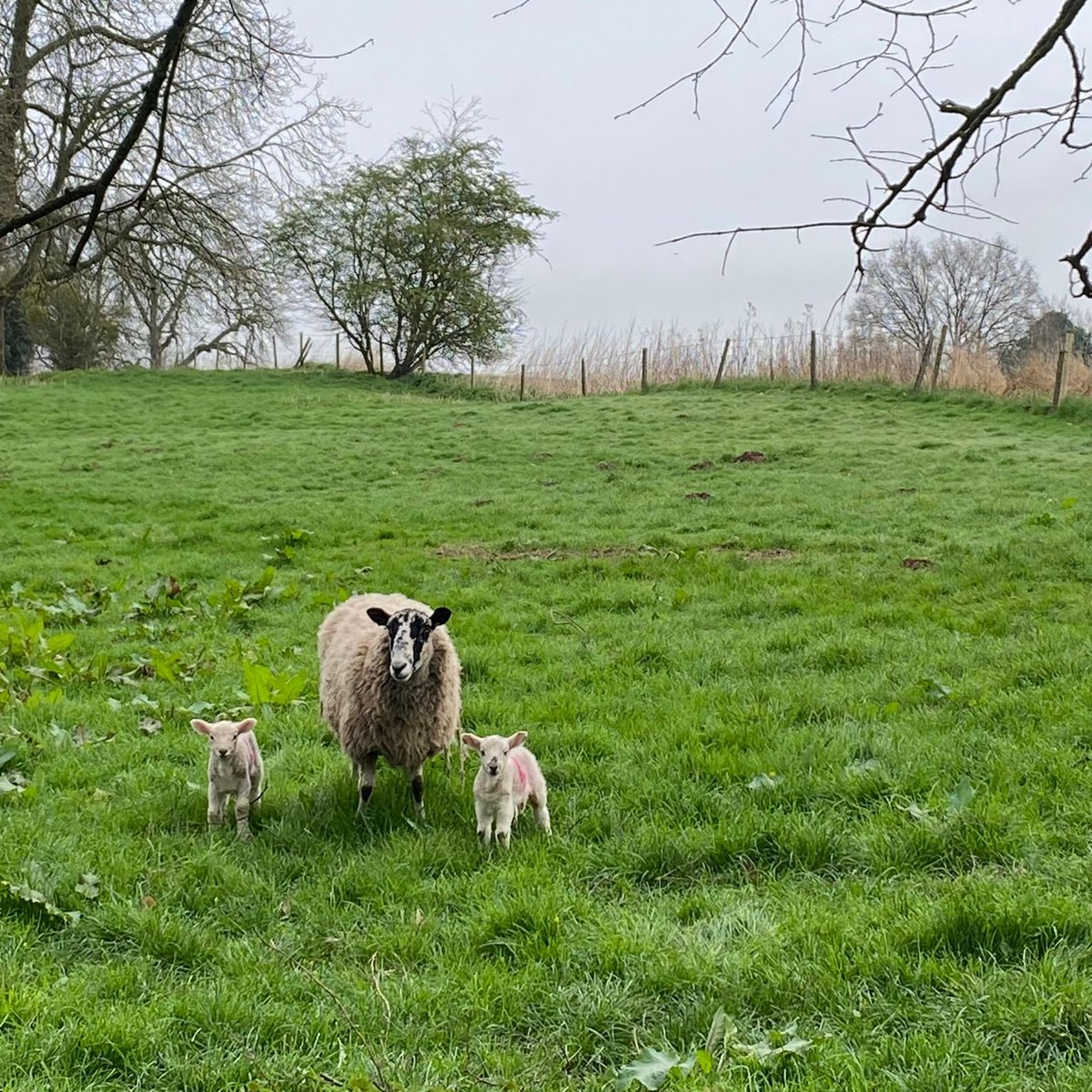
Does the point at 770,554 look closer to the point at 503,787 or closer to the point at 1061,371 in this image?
the point at 503,787

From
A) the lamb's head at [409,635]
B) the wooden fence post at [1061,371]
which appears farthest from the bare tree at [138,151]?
the wooden fence post at [1061,371]

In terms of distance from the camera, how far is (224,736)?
4.22 metres

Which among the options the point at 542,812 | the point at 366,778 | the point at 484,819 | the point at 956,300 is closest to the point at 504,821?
the point at 484,819

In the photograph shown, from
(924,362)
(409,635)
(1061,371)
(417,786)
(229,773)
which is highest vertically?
(924,362)

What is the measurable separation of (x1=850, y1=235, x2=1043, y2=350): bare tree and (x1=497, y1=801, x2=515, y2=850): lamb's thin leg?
77.5 ft

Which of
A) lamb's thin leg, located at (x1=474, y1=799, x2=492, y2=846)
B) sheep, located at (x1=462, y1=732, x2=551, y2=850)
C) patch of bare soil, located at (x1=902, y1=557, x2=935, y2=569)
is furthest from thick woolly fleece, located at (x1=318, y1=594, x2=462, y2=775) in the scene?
patch of bare soil, located at (x1=902, y1=557, x2=935, y2=569)

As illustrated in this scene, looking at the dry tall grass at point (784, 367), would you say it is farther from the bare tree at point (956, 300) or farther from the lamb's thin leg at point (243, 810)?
the lamb's thin leg at point (243, 810)

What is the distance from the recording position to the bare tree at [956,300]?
2672 cm

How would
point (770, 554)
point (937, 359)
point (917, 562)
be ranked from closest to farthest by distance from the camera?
point (917, 562), point (770, 554), point (937, 359)

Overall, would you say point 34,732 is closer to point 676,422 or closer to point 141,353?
point 676,422

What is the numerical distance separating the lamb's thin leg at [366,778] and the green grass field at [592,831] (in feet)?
0.25

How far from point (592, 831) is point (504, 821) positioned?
1.39 feet

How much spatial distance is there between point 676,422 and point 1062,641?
55.1 feet

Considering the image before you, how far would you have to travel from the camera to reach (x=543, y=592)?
8969 mm
